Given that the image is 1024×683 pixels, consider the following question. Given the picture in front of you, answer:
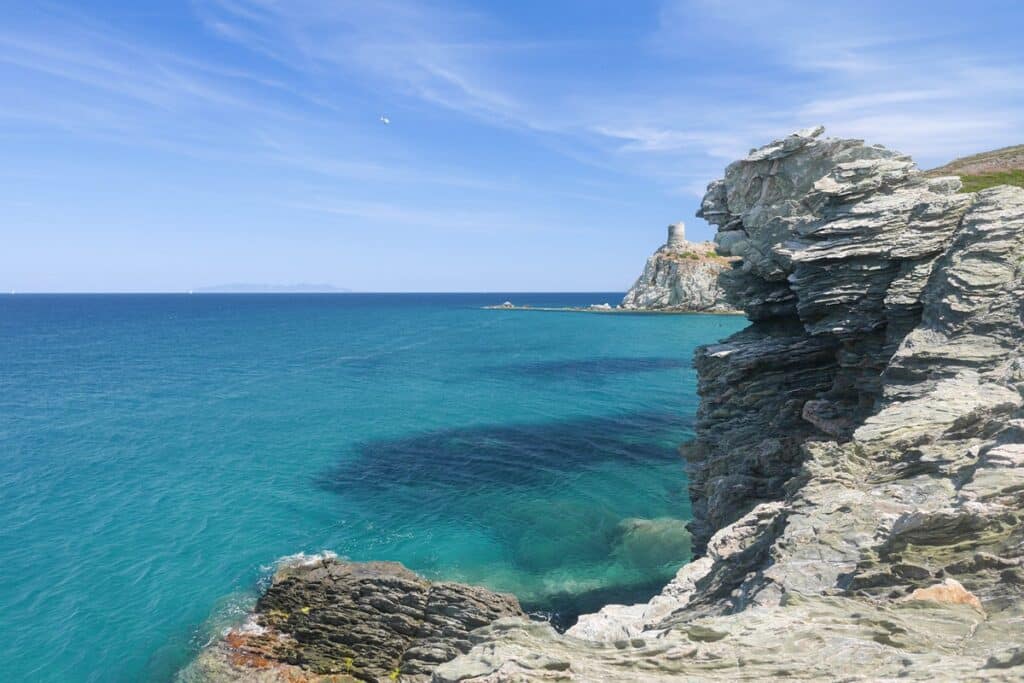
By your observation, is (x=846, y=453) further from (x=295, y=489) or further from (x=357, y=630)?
(x=295, y=489)

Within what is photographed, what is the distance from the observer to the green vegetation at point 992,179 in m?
40.4

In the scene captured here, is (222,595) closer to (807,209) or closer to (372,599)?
(372,599)

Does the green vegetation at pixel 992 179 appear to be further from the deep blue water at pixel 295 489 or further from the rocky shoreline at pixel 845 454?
the deep blue water at pixel 295 489

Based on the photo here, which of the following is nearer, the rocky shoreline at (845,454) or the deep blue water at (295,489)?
the rocky shoreline at (845,454)

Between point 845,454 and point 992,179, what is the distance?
36.1 metres

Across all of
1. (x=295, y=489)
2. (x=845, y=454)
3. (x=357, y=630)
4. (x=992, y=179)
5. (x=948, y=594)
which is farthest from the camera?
(x=295, y=489)

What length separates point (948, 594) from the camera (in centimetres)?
1188

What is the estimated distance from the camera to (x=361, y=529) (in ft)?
132

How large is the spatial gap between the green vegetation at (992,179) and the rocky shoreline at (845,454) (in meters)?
16.3

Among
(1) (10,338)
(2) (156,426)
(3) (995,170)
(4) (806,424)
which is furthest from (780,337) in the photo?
(1) (10,338)

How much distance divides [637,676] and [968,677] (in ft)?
15.8

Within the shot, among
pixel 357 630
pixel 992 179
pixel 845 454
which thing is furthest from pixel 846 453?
pixel 992 179

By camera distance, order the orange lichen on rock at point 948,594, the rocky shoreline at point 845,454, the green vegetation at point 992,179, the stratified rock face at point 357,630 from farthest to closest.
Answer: the green vegetation at point 992,179 → the stratified rock face at point 357,630 → the orange lichen on rock at point 948,594 → the rocky shoreline at point 845,454

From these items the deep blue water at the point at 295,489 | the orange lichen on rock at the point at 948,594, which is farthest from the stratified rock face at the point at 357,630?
the orange lichen on rock at the point at 948,594
